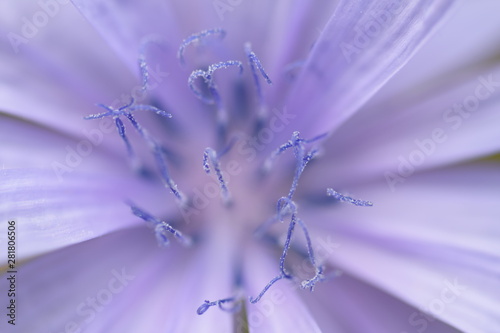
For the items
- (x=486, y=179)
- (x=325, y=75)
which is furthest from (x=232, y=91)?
(x=486, y=179)

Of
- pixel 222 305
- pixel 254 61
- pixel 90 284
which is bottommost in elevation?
pixel 222 305

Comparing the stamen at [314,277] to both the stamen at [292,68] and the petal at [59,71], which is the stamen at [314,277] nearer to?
the stamen at [292,68]

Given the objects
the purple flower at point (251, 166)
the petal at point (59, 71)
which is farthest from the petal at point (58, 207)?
the petal at point (59, 71)

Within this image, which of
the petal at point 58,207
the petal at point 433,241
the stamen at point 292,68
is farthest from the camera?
the stamen at point 292,68

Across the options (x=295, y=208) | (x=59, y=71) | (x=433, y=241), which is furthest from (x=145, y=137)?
(x=433, y=241)

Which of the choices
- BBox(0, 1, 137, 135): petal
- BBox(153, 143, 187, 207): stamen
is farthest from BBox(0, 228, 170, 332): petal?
BBox(0, 1, 137, 135): petal

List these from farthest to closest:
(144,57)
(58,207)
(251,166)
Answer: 1. (251,166)
2. (144,57)
3. (58,207)

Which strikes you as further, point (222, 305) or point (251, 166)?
point (251, 166)

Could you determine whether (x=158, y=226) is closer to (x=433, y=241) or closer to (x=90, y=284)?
(x=90, y=284)
